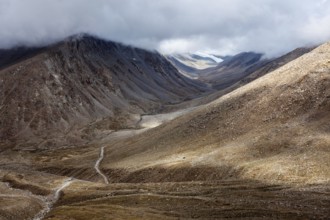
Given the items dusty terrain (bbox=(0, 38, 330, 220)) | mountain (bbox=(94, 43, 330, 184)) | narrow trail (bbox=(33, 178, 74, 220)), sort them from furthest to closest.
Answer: mountain (bbox=(94, 43, 330, 184)) → narrow trail (bbox=(33, 178, 74, 220)) → dusty terrain (bbox=(0, 38, 330, 220))

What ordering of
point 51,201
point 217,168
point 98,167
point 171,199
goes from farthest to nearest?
point 98,167 → point 217,168 → point 51,201 → point 171,199

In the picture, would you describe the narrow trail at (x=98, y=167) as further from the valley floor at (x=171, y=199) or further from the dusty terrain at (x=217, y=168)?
the valley floor at (x=171, y=199)

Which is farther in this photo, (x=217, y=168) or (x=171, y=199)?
(x=217, y=168)

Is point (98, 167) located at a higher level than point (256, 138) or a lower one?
lower

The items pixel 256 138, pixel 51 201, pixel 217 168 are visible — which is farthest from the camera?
pixel 256 138

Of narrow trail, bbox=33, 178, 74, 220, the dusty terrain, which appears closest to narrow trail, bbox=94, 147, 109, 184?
the dusty terrain

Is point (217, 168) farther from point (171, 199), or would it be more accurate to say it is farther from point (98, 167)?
point (98, 167)

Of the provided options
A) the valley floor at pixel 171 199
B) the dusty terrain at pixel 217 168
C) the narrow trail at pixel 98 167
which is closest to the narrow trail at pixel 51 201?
the valley floor at pixel 171 199

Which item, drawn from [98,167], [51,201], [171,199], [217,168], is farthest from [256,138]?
[98,167]

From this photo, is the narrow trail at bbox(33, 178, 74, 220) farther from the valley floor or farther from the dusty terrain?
the dusty terrain

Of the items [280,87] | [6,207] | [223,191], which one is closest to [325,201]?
[223,191]
